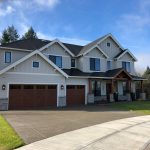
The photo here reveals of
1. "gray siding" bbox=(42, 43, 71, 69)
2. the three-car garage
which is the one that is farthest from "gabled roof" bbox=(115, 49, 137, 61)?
the three-car garage

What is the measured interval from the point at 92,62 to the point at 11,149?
79.8ft

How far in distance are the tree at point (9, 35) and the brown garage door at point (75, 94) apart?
34.0m

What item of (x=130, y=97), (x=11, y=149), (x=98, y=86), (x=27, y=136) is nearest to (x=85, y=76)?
(x=98, y=86)

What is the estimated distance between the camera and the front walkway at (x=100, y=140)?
346 inches

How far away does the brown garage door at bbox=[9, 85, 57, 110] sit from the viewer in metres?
23.1

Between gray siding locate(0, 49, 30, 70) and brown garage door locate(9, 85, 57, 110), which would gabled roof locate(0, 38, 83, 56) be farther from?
brown garage door locate(9, 85, 57, 110)

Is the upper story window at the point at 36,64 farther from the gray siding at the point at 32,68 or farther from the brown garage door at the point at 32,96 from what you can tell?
the brown garage door at the point at 32,96

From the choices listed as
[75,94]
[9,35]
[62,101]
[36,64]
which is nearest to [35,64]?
[36,64]

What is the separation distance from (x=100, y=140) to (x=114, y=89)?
881 inches

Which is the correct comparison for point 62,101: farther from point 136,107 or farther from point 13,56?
point 136,107

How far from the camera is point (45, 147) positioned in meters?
8.55

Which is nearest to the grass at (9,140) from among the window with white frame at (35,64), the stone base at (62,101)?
the window with white frame at (35,64)

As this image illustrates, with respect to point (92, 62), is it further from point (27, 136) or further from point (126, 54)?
point (27, 136)

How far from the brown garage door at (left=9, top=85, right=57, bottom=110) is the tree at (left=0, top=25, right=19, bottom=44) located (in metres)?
35.5
